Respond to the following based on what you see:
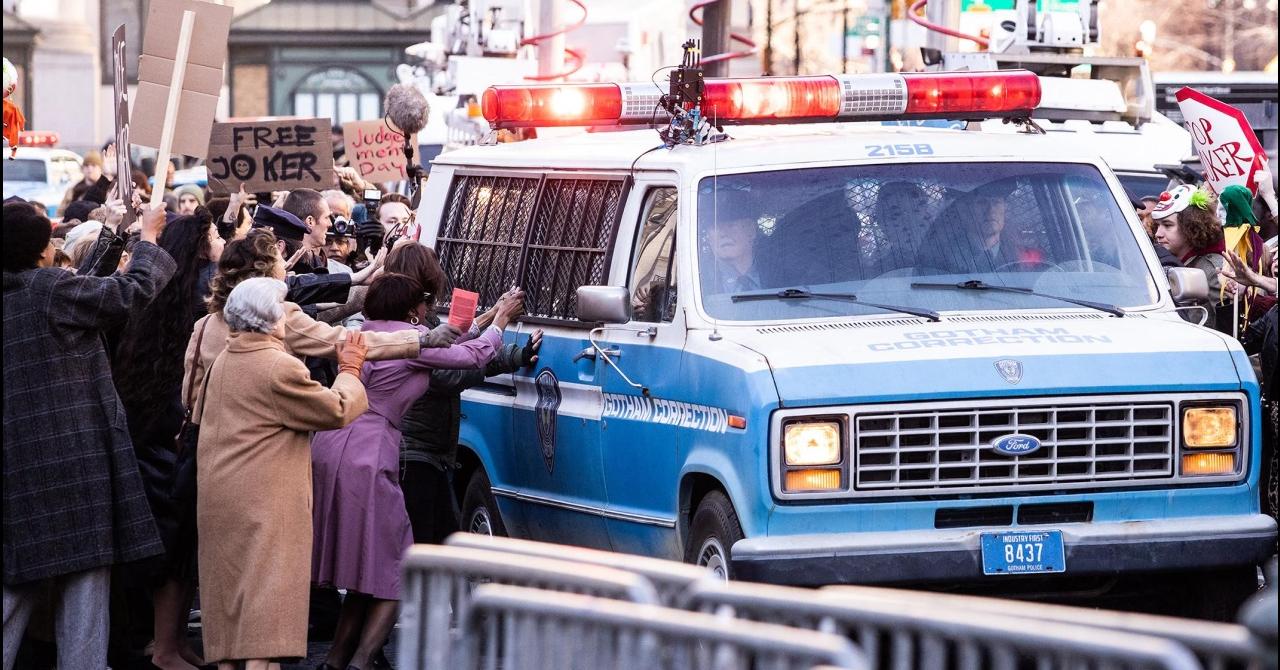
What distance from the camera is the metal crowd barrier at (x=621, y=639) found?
437cm

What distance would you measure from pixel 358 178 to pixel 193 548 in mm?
8887

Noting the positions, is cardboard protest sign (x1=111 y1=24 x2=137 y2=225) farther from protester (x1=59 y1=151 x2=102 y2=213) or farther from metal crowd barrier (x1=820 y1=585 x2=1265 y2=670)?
protester (x1=59 y1=151 x2=102 y2=213)

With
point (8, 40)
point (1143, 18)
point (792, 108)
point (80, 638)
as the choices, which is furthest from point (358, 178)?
point (1143, 18)

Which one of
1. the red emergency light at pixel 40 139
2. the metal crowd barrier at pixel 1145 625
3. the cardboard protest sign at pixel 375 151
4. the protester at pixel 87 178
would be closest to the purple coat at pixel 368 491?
the metal crowd barrier at pixel 1145 625

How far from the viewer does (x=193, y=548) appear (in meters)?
8.77

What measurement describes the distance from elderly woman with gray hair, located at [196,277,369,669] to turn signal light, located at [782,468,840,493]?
5.26ft

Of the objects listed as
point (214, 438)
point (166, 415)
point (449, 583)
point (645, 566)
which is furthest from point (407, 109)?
point (645, 566)

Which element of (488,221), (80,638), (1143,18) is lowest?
(80,638)

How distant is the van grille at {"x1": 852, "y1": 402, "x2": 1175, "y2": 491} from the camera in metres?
7.55

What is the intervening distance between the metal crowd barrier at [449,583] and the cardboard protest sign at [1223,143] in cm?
730

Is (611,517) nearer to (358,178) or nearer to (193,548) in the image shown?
(193,548)

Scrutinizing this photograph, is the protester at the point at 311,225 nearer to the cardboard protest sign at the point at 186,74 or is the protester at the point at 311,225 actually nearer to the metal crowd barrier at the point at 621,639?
the cardboard protest sign at the point at 186,74

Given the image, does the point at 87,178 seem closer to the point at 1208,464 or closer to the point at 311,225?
the point at 311,225

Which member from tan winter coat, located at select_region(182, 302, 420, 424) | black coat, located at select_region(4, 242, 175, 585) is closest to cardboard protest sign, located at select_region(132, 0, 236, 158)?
tan winter coat, located at select_region(182, 302, 420, 424)
